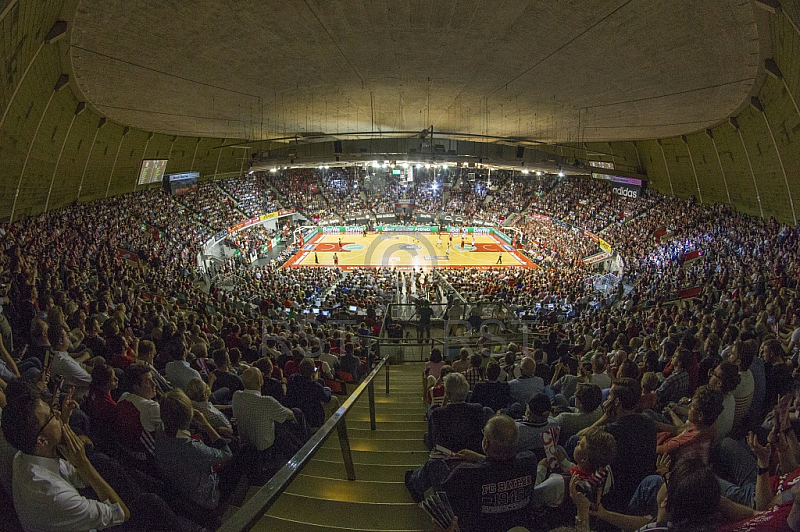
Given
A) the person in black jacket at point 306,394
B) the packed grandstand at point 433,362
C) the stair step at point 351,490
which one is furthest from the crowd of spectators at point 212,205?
the stair step at point 351,490

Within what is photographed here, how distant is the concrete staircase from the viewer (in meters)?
3.02

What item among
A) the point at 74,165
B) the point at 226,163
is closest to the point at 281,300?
the point at 74,165

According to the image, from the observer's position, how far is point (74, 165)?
742 inches

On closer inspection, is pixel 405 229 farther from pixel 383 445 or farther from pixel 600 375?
pixel 383 445

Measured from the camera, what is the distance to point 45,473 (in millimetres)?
2043

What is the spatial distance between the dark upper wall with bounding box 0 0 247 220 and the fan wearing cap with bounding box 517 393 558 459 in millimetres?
9470

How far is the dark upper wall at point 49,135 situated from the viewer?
8727 millimetres

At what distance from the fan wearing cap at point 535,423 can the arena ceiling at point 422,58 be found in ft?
26.7

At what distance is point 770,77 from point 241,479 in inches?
614

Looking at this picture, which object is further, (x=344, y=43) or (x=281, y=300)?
(x=281, y=300)

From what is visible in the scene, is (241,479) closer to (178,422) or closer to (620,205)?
(178,422)

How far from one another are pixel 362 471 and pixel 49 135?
17209 mm

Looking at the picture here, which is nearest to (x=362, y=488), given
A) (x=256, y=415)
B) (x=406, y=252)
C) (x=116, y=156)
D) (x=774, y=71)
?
(x=256, y=415)

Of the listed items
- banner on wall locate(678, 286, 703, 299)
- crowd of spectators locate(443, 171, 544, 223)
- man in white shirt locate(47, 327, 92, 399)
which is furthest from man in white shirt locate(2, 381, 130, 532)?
crowd of spectators locate(443, 171, 544, 223)
